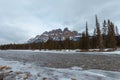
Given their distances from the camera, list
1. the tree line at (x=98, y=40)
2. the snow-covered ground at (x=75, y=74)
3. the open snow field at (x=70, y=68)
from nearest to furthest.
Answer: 1. the snow-covered ground at (x=75, y=74)
2. the open snow field at (x=70, y=68)
3. the tree line at (x=98, y=40)

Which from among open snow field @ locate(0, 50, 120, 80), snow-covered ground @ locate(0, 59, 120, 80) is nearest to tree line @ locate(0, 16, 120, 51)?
open snow field @ locate(0, 50, 120, 80)

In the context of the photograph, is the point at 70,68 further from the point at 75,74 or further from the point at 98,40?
the point at 98,40

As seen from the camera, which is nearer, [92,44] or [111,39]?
[111,39]

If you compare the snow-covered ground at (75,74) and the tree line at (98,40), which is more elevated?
the tree line at (98,40)

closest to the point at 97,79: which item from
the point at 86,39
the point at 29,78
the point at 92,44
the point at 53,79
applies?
the point at 53,79

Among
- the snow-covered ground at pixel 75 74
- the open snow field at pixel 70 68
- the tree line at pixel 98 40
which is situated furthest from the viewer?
the tree line at pixel 98 40

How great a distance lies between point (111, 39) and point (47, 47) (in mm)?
53027

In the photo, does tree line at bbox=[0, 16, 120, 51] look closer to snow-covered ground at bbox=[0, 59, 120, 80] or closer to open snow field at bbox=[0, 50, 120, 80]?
open snow field at bbox=[0, 50, 120, 80]

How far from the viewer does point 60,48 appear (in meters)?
105

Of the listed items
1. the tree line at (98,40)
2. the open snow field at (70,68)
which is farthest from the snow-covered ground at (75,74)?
the tree line at (98,40)

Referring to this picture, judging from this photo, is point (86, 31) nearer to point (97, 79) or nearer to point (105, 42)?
point (105, 42)

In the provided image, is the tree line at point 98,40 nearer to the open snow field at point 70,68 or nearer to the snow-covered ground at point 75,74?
the open snow field at point 70,68

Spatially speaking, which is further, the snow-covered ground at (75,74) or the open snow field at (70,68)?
the open snow field at (70,68)

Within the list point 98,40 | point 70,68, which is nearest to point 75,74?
point 70,68
